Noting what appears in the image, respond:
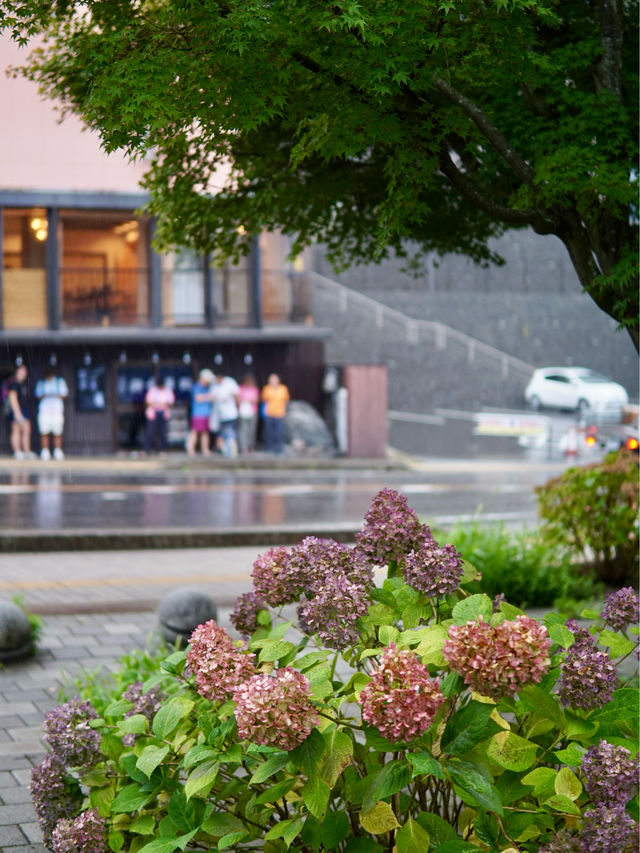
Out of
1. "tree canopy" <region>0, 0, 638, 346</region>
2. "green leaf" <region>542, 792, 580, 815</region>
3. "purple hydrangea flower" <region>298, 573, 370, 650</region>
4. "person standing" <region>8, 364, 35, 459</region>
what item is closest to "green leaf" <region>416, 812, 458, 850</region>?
"green leaf" <region>542, 792, 580, 815</region>

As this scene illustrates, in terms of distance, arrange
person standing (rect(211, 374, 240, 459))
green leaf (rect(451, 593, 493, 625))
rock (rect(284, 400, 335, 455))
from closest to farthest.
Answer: green leaf (rect(451, 593, 493, 625)) → person standing (rect(211, 374, 240, 459)) → rock (rect(284, 400, 335, 455))

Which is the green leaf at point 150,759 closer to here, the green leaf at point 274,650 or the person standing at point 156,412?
the green leaf at point 274,650

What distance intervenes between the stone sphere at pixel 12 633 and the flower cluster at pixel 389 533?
3742 mm

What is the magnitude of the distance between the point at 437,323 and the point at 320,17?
32.8 meters

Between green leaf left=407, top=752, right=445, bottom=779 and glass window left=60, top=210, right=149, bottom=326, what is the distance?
24365mm

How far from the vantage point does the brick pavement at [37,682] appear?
4109 mm

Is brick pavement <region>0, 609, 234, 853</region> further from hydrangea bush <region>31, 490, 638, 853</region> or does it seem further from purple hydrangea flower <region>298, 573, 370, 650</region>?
purple hydrangea flower <region>298, 573, 370, 650</region>

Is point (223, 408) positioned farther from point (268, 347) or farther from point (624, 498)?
point (624, 498)

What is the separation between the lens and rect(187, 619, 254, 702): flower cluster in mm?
3025

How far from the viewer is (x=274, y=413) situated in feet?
76.7

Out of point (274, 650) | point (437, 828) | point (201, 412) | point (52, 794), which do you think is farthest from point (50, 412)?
point (437, 828)

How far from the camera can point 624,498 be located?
26.5ft

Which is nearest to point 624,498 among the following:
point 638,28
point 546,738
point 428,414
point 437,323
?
point 638,28

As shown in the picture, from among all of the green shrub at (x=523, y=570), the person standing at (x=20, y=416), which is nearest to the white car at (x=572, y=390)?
the person standing at (x=20, y=416)
